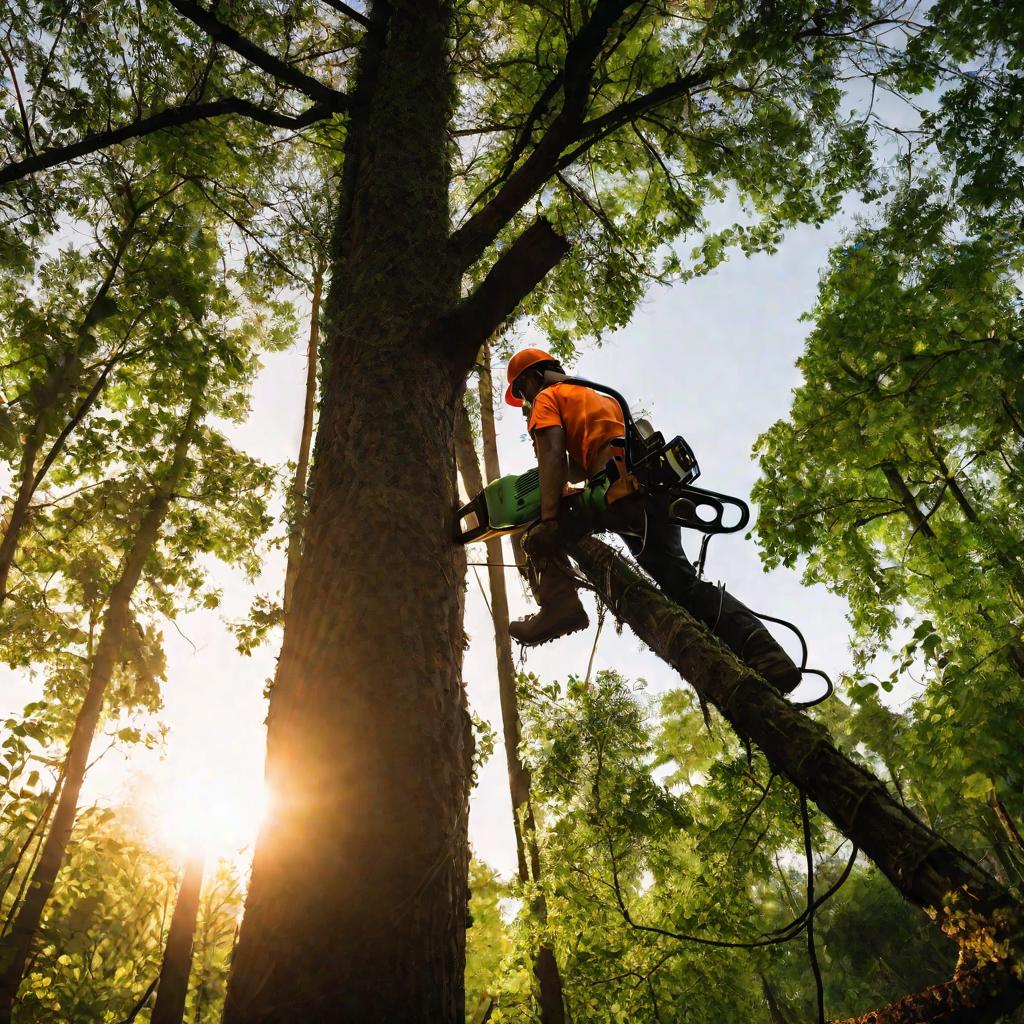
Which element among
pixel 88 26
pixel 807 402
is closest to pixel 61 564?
pixel 88 26

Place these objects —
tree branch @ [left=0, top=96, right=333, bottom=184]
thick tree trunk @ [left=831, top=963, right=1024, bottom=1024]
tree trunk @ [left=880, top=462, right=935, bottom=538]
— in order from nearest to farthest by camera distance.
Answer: thick tree trunk @ [left=831, top=963, right=1024, bottom=1024]
tree branch @ [left=0, top=96, right=333, bottom=184]
tree trunk @ [left=880, top=462, right=935, bottom=538]

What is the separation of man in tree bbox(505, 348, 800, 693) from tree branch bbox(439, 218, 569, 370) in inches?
32.3

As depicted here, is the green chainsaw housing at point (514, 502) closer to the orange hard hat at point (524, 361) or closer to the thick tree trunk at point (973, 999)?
the orange hard hat at point (524, 361)

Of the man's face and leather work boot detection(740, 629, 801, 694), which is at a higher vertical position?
the man's face

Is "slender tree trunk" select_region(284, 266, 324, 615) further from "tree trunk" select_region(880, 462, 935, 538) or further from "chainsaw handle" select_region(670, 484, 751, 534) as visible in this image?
"tree trunk" select_region(880, 462, 935, 538)

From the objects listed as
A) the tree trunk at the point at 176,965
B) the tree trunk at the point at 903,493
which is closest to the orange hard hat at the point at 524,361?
the tree trunk at the point at 176,965

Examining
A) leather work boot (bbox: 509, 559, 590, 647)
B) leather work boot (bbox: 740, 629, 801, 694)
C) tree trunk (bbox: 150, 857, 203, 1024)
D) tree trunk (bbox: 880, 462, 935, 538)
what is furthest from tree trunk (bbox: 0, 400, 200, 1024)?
tree trunk (bbox: 880, 462, 935, 538)

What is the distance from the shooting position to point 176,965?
473cm

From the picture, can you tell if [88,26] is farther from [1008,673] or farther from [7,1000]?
[1008,673]

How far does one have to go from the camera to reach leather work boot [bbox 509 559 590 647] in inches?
138

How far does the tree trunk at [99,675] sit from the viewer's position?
5.54 metres

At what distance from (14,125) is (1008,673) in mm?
10818

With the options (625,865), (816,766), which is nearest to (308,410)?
(625,865)

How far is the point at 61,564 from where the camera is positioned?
7695 millimetres
